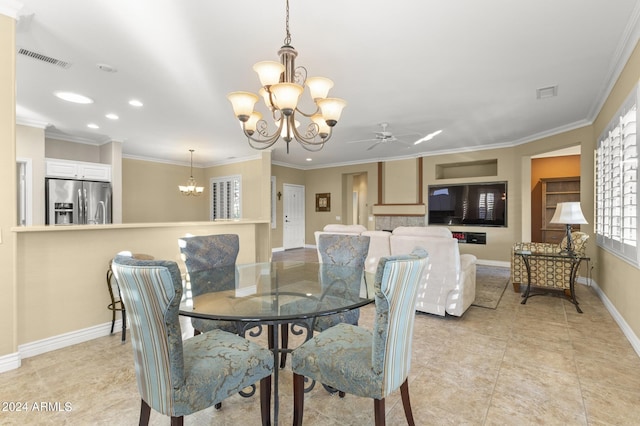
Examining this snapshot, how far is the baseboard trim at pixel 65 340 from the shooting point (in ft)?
8.33

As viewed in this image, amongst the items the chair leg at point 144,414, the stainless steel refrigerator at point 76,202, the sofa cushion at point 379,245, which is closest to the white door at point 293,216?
the stainless steel refrigerator at point 76,202

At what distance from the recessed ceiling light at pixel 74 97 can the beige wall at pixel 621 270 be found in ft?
19.0

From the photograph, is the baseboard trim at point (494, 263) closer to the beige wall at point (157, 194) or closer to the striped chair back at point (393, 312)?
the striped chair back at point (393, 312)

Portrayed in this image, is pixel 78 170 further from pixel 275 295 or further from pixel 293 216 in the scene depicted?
pixel 275 295

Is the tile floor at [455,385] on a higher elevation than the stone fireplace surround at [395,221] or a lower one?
lower

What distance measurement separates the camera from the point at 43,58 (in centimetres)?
287

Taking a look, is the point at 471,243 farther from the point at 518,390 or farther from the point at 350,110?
the point at 518,390

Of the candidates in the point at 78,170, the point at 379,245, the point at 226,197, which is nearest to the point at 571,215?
the point at 379,245

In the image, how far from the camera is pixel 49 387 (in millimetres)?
2094

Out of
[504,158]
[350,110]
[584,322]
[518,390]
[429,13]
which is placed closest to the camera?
[518,390]

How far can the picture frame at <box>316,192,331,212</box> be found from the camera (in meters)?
9.20

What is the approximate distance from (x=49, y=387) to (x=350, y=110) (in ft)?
13.6

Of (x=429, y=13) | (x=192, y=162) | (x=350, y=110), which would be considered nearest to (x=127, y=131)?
(x=192, y=162)

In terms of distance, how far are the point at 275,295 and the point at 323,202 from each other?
749 cm
